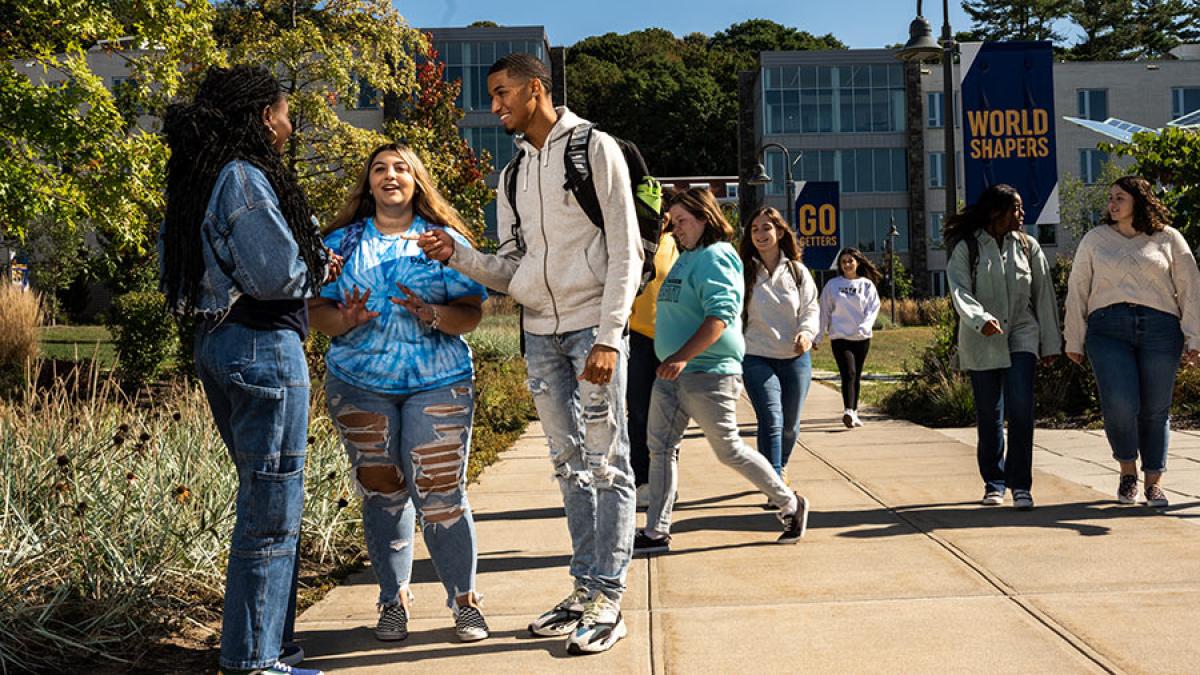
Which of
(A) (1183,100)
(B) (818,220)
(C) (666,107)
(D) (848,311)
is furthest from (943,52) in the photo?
(C) (666,107)

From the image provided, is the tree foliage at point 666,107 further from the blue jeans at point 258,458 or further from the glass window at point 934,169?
the blue jeans at point 258,458

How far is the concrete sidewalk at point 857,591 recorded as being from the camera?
4074 mm

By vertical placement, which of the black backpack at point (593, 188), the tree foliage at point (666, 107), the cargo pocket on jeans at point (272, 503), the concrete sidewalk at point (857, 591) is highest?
the tree foliage at point (666, 107)

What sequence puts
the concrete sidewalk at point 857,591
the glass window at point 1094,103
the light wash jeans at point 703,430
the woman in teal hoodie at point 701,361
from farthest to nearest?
the glass window at point 1094,103 → the light wash jeans at point 703,430 → the woman in teal hoodie at point 701,361 → the concrete sidewalk at point 857,591

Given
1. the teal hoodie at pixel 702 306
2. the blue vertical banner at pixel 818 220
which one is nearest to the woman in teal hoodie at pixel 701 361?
the teal hoodie at pixel 702 306

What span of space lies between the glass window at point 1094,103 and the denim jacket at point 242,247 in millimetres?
65864

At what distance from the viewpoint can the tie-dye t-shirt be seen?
4.31 meters

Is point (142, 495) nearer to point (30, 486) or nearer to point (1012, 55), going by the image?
point (30, 486)

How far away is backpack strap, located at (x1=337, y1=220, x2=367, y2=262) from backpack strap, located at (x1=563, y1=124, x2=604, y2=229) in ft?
2.63

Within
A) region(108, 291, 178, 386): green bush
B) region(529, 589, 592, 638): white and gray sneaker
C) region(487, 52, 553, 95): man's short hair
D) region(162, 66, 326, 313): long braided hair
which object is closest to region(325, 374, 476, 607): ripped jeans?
region(529, 589, 592, 638): white and gray sneaker

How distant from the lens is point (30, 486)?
531 cm

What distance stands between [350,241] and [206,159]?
0.86 meters

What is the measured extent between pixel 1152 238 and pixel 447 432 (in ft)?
15.0

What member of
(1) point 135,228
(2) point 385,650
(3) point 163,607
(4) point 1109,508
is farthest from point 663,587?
(1) point 135,228
